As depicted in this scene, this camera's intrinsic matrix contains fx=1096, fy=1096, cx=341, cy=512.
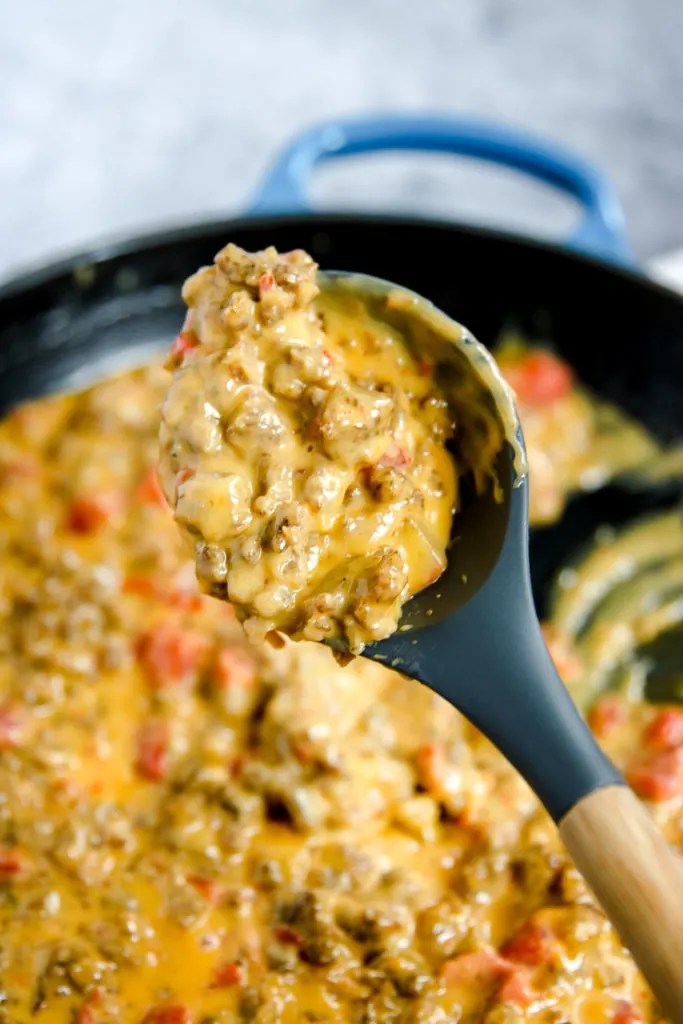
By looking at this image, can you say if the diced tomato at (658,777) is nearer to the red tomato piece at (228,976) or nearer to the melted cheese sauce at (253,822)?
the melted cheese sauce at (253,822)

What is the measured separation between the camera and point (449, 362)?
3.89ft

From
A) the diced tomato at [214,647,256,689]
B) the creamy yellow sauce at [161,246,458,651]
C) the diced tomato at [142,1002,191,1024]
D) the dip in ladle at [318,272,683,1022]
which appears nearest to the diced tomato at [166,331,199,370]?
the creamy yellow sauce at [161,246,458,651]

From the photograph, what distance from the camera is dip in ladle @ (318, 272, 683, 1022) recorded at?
114 cm

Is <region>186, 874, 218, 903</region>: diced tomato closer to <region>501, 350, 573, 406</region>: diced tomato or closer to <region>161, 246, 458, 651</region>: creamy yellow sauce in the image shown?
<region>161, 246, 458, 651</region>: creamy yellow sauce

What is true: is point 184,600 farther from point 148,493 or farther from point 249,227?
point 249,227

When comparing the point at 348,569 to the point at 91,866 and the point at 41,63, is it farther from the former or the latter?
the point at 41,63

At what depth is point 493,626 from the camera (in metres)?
1.17

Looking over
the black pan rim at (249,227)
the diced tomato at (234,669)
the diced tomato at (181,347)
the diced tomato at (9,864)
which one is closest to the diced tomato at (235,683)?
the diced tomato at (234,669)

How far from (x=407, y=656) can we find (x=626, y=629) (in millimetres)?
725

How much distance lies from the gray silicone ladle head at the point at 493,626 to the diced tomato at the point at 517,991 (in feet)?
0.98

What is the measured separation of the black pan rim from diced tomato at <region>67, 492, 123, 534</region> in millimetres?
397

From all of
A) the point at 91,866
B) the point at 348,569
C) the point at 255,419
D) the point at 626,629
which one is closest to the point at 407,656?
the point at 348,569

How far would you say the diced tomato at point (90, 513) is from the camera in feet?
6.07

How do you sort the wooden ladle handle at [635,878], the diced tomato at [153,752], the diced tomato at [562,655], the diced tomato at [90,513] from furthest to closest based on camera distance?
the diced tomato at [90,513] < the diced tomato at [562,655] < the diced tomato at [153,752] < the wooden ladle handle at [635,878]
